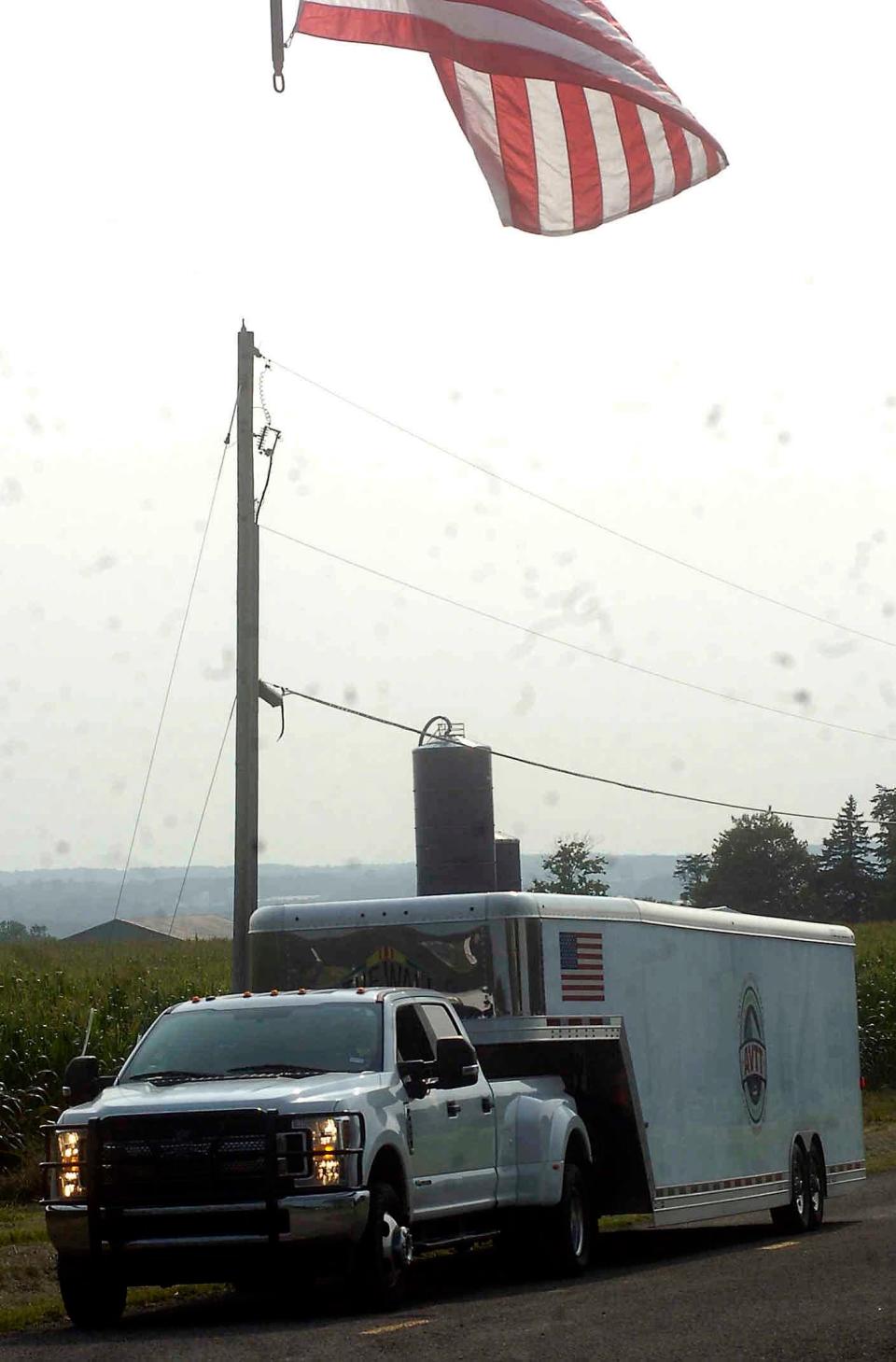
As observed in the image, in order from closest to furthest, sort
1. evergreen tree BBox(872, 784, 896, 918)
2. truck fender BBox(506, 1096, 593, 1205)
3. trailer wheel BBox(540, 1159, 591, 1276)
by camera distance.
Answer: truck fender BBox(506, 1096, 593, 1205)
trailer wheel BBox(540, 1159, 591, 1276)
evergreen tree BBox(872, 784, 896, 918)

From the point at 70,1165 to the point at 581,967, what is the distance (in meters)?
4.73

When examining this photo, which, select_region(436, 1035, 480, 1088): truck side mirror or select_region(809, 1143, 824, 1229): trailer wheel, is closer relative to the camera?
select_region(436, 1035, 480, 1088): truck side mirror

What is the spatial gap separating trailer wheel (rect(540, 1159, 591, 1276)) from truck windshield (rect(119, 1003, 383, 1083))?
248 cm

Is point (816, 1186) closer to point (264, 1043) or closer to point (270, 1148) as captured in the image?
point (264, 1043)

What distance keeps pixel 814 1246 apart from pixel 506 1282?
362 cm

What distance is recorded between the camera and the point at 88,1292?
460 inches

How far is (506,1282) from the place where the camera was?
14109 mm

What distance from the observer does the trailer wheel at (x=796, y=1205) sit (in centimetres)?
1970

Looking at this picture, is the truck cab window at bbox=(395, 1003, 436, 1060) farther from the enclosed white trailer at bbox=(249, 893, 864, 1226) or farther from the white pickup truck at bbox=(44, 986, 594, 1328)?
the enclosed white trailer at bbox=(249, 893, 864, 1226)

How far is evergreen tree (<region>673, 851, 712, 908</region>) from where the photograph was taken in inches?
4382

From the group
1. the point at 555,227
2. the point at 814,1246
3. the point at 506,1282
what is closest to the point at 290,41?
the point at 555,227

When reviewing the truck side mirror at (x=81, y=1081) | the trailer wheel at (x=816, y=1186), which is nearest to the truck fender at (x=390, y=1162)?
the truck side mirror at (x=81, y=1081)

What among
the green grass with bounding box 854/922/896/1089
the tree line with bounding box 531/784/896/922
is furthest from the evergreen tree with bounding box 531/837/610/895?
the green grass with bounding box 854/922/896/1089

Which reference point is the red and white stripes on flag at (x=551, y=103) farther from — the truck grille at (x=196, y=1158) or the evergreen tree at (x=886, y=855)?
the evergreen tree at (x=886, y=855)
